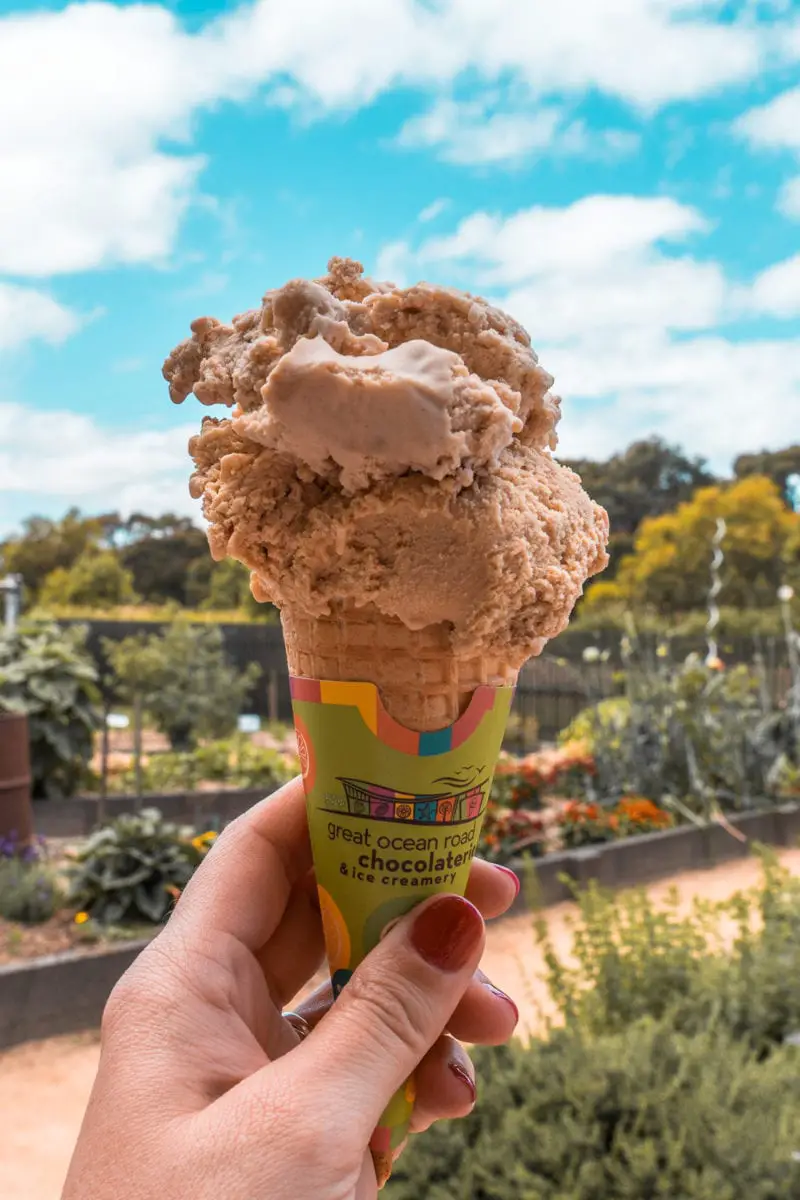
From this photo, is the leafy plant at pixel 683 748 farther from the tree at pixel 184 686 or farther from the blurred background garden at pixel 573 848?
the tree at pixel 184 686

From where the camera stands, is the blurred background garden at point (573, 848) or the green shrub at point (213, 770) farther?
the green shrub at point (213, 770)

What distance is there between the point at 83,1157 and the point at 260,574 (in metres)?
0.81

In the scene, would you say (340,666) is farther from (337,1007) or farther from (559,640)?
(559,640)

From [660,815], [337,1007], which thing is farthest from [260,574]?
[660,815]

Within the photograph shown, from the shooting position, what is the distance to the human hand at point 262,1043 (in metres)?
1.18

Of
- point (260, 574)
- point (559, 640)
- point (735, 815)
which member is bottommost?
point (735, 815)

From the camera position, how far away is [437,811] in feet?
4.69

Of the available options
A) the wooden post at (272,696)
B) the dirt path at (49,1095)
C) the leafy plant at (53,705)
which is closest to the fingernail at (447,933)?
the dirt path at (49,1095)

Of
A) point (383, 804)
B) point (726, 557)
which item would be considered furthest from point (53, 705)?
point (726, 557)

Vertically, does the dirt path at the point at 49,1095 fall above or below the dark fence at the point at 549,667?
below

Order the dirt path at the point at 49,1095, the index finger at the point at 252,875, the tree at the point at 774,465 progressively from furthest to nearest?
1. the tree at the point at 774,465
2. the dirt path at the point at 49,1095
3. the index finger at the point at 252,875

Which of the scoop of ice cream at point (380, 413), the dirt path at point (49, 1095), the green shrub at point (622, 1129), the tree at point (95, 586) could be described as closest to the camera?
the scoop of ice cream at point (380, 413)

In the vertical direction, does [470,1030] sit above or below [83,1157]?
below

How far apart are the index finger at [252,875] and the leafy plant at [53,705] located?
7.21m
